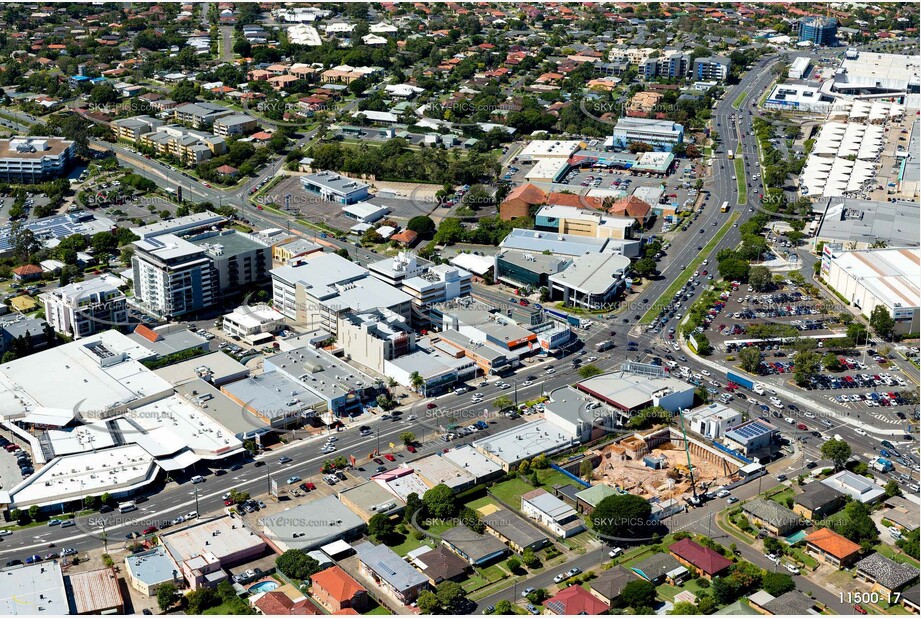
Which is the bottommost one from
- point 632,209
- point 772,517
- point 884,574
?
point 772,517

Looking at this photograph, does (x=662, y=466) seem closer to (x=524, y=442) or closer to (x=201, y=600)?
(x=524, y=442)

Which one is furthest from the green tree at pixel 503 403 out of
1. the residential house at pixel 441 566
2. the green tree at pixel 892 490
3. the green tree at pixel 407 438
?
the green tree at pixel 892 490

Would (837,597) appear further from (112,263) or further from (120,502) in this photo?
(112,263)

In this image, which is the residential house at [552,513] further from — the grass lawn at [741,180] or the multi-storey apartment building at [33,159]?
the multi-storey apartment building at [33,159]

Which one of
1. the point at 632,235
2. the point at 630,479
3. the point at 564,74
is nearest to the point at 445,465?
the point at 630,479

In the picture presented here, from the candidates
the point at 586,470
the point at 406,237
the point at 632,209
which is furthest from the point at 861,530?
the point at 406,237

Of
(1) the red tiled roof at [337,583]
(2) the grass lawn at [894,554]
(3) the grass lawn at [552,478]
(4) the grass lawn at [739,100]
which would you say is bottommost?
(3) the grass lawn at [552,478]
